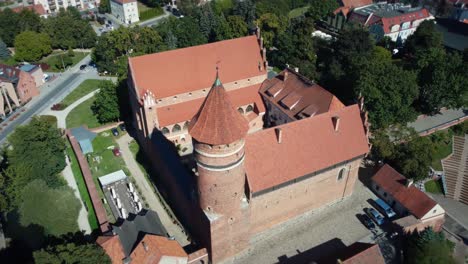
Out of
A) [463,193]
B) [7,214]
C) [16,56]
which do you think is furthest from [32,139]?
[463,193]

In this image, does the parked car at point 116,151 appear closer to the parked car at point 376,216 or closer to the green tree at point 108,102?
the green tree at point 108,102

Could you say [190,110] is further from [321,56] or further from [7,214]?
[321,56]

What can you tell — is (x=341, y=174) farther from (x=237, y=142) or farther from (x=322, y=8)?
(x=322, y=8)

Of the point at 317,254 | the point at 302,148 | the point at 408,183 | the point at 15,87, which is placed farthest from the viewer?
the point at 15,87

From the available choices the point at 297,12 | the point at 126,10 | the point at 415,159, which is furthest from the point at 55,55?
the point at 415,159

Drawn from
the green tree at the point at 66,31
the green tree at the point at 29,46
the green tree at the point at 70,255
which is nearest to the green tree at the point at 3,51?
the green tree at the point at 29,46

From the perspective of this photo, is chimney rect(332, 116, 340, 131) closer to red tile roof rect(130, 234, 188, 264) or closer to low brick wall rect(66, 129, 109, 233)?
red tile roof rect(130, 234, 188, 264)

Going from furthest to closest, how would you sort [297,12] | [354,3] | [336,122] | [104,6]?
1. [297,12]
2. [104,6]
3. [354,3]
4. [336,122]
